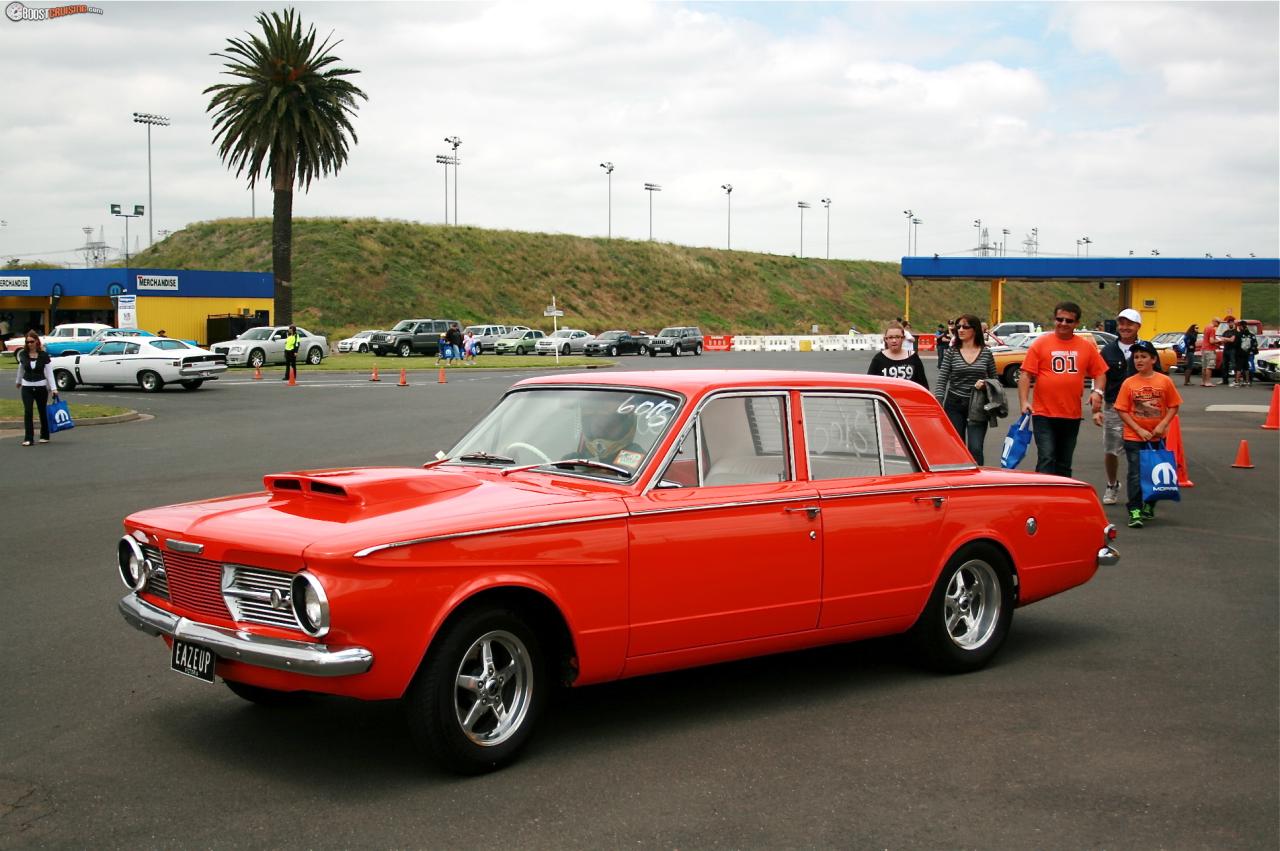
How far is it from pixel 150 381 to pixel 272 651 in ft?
101

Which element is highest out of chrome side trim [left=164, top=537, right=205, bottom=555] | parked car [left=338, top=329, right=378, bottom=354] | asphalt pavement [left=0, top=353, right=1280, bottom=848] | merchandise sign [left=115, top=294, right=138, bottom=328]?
merchandise sign [left=115, top=294, right=138, bottom=328]

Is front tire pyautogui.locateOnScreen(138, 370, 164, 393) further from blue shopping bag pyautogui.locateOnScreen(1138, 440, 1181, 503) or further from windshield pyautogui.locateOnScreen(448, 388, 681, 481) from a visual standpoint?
windshield pyautogui.locateOnScreen(448, 388, 681, 481)

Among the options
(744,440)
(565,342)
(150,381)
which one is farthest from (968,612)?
(565,342)

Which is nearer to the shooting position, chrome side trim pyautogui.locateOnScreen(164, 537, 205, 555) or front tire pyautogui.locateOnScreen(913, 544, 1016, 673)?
chrome side trim pyautogui.locateOnScreen(164, 537, 205, 555)

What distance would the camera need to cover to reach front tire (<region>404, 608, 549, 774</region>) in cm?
474

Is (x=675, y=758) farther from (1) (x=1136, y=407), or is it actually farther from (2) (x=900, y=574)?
(1) (x=1136, y=407)

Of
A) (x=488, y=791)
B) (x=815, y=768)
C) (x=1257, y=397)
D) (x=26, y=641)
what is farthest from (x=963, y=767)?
(x=1257, y=397)

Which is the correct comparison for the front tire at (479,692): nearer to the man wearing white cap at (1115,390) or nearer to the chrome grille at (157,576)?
the chrome grille at (157,576)

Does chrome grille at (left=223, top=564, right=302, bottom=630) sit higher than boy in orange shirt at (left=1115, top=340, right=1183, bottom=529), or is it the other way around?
boy in orange shirt at (left=1115, top=340, right=1183, bottom=529)

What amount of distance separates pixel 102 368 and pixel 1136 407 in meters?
29.0

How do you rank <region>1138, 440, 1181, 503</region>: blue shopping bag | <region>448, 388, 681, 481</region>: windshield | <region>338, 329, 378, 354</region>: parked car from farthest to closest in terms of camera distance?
<region>338, 329, 378, 354</region>: parked car
<region>1138, 440, 1181, 503</region>: blue shopping bag
<region>448, 388, 681, 481</region>: windshield

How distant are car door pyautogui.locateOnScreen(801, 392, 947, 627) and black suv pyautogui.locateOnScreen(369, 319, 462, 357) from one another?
183 ft

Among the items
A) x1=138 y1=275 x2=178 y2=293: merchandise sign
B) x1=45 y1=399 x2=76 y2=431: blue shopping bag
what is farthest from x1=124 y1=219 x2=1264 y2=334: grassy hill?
x1=45 y1=399 x2=76 y2=431: blue shopping bag

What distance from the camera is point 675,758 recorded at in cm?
516
